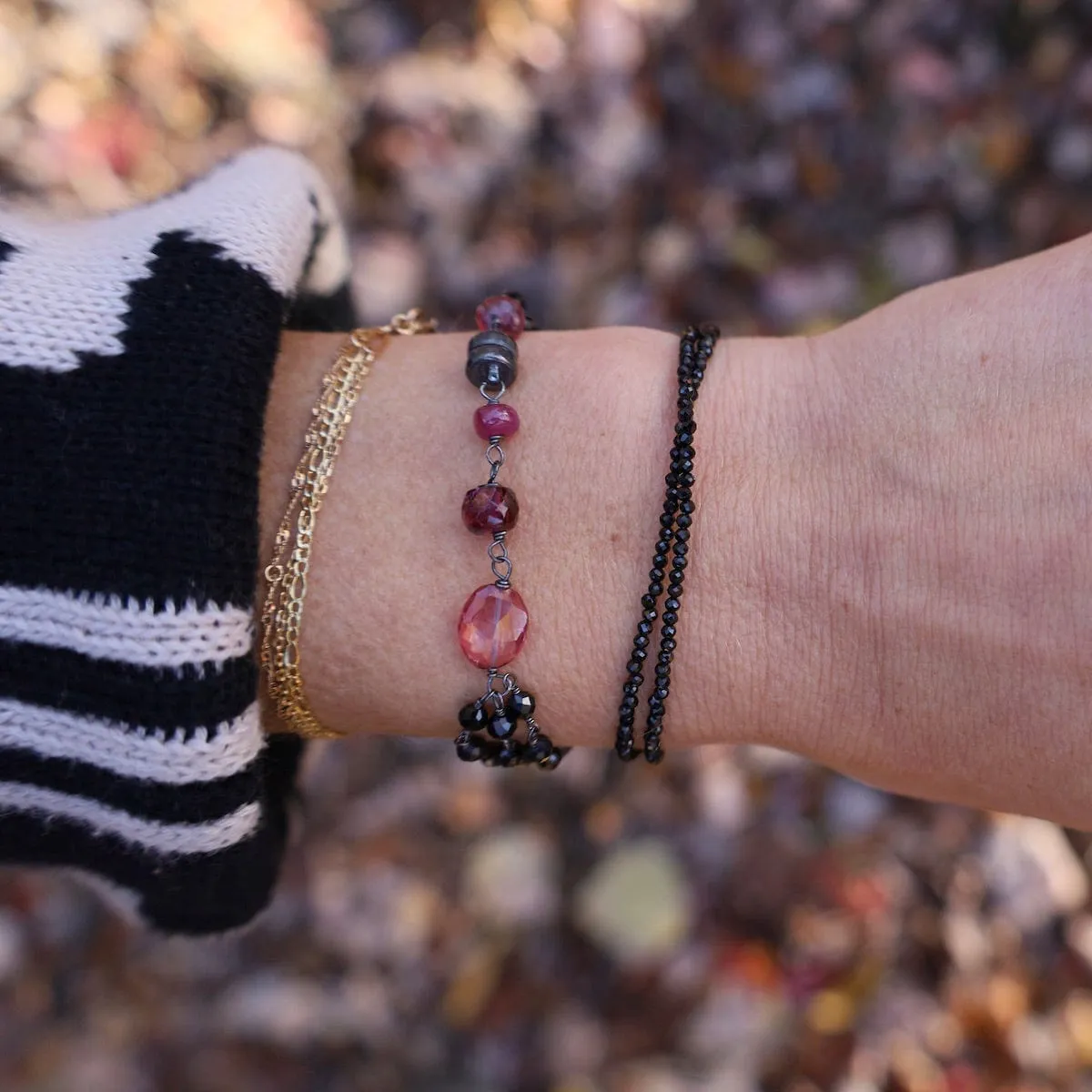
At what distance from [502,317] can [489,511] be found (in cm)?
34

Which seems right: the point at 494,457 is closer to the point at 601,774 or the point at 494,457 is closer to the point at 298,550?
the point at 298,550

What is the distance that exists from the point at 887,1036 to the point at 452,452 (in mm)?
1947

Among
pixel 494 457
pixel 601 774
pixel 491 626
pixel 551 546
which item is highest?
pixel 494 457

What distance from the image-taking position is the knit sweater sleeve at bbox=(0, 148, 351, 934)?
3.58 ft

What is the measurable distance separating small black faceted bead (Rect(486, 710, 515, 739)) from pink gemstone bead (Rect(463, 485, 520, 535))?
250 millimetres

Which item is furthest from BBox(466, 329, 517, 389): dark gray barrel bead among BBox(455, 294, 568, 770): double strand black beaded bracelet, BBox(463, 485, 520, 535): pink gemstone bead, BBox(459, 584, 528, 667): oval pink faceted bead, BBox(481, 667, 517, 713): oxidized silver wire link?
BBox(481, 667, 517, 713): oxidized silver wire link

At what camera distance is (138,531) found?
3.59 ft

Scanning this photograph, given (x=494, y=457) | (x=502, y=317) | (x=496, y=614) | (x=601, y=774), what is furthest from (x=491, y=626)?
(x=601, y=774)

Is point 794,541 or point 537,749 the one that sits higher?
point 794,541

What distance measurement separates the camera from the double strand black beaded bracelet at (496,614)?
1.25 meters

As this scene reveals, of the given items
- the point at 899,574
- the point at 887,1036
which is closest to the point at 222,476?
the point at 899,574

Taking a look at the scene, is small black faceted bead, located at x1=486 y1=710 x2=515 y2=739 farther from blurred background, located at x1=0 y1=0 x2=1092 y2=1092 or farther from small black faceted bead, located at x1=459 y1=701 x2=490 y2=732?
blurred background, located at x1=0 y1=0 x2=1092 y2=1092

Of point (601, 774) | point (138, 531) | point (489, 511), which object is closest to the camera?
point (138, 531)

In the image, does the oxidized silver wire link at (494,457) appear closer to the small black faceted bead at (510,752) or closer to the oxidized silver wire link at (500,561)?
the oxidized silver wire link at (500,561)
